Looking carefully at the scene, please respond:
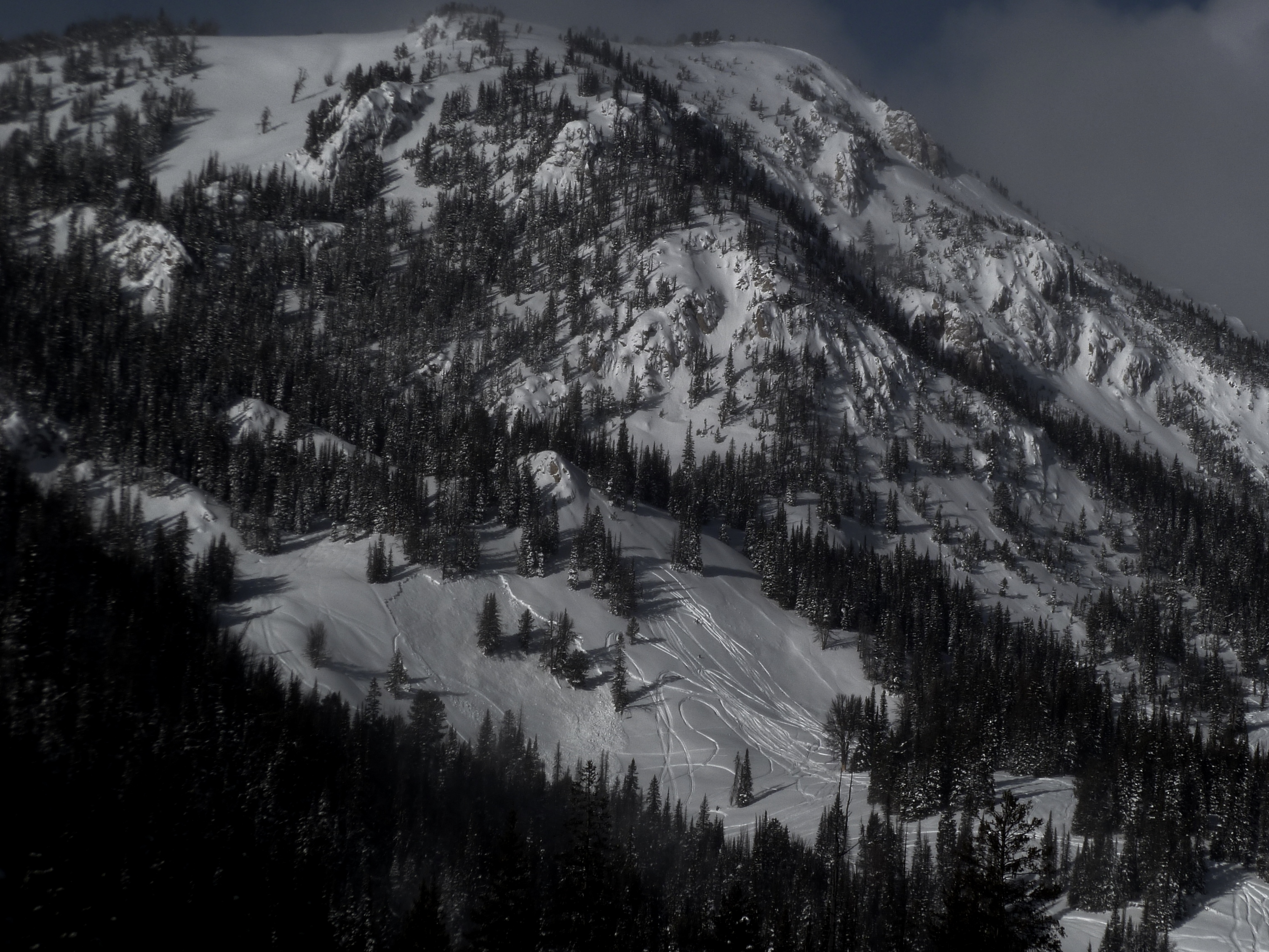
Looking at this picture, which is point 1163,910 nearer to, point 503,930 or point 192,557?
point 503,930

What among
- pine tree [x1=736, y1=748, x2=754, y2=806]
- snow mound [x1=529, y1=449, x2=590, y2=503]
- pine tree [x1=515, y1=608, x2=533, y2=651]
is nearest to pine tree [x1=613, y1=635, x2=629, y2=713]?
pine tree [x1=515, y1=608, x2=533, y2=651]

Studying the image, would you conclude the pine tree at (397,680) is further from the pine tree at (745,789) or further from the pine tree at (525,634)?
the pine tree at (745,789)

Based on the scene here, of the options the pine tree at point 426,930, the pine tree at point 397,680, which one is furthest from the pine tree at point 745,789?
the pine tree at point 426,930

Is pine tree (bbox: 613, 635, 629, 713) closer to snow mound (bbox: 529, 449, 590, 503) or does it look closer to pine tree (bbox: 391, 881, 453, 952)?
snow mound (bbox: 529, 449, 590, 503)

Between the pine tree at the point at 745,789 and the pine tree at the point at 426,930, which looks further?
the pine tree at the point at 745,789

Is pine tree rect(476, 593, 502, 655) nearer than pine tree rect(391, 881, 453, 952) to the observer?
No

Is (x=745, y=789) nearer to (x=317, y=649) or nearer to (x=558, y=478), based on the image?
(x=317, y=649)
